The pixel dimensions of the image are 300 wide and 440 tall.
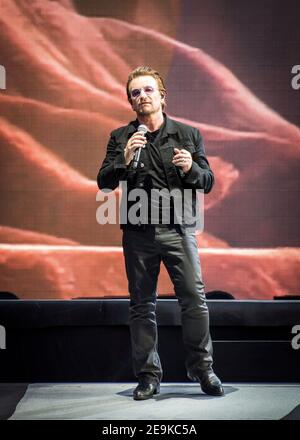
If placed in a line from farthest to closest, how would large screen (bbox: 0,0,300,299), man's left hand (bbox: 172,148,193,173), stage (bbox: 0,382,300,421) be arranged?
large screen (bbox: 0,0,300,299), man's left hand (bbox: 172,148,193,173), stage (bbox: 0,382,300,421)

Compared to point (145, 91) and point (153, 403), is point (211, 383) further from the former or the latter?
point (145, 91)

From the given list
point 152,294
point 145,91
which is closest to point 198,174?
point 145,91

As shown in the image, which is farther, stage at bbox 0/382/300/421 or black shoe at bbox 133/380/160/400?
black shoe at bbox 133/380/160/400

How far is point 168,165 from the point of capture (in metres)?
2.88

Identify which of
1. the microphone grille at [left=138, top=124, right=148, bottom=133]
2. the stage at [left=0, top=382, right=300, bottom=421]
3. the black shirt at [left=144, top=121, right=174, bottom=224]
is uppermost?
the microphone grille at [left=138, top=124, right=148, bottom=133]

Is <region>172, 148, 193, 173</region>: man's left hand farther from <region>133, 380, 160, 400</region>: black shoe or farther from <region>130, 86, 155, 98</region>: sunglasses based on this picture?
<region>133, 380, 160, 400</region>: black shoe

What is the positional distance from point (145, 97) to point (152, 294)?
79 centimetres

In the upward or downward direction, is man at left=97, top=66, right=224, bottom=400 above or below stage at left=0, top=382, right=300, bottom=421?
above

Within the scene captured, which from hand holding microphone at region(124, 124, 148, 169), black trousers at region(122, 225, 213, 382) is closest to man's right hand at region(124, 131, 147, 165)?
hand holding microphone at region(124, 124, 148, 169)

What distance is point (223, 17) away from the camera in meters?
3.88

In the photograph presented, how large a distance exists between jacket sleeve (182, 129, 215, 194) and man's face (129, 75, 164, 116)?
0.24 m

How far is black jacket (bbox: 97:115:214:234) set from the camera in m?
2.80

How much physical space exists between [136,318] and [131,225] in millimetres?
377
